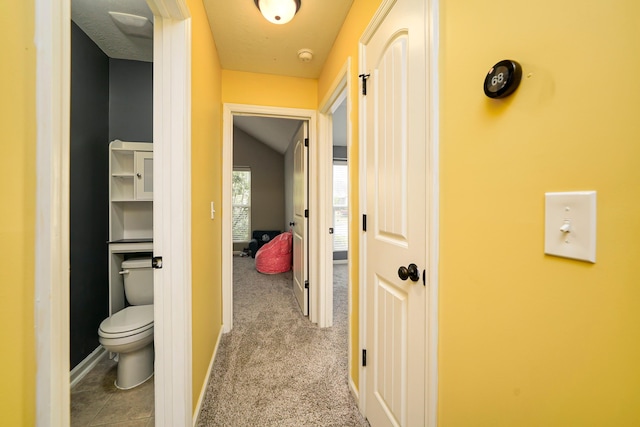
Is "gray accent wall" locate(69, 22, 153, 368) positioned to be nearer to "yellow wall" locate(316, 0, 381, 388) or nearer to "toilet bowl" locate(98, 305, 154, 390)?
"toilet bowl" locate(98, 305, 154, 390)

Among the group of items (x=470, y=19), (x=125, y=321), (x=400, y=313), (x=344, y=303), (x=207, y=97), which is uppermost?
(x=207, y=97)

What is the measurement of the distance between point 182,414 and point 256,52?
2.46m

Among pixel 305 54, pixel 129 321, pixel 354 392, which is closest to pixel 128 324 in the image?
pixel 129 321

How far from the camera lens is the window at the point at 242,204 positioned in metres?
6.09

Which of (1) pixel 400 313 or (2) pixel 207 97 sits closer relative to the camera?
(1) pixel 400 313

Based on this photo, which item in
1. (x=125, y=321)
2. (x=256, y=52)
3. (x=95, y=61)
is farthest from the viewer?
(x=256, y=52)

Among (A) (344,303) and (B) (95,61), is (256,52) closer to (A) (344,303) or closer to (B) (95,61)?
(B) (95,61)

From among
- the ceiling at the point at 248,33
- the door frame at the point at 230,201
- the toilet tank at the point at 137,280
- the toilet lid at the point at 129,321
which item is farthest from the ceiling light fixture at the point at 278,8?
the toilet lid at the point at 129,321

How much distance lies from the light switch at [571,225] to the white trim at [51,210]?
99 centimetres

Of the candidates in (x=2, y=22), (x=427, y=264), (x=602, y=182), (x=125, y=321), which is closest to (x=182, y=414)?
(x=125, y=321)

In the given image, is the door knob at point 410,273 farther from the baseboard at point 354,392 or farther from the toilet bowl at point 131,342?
the toilet bowl at point 131,342

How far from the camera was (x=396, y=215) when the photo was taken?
109 cm

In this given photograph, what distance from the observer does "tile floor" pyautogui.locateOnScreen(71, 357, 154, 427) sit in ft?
4.51

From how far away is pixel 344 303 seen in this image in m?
2.97
